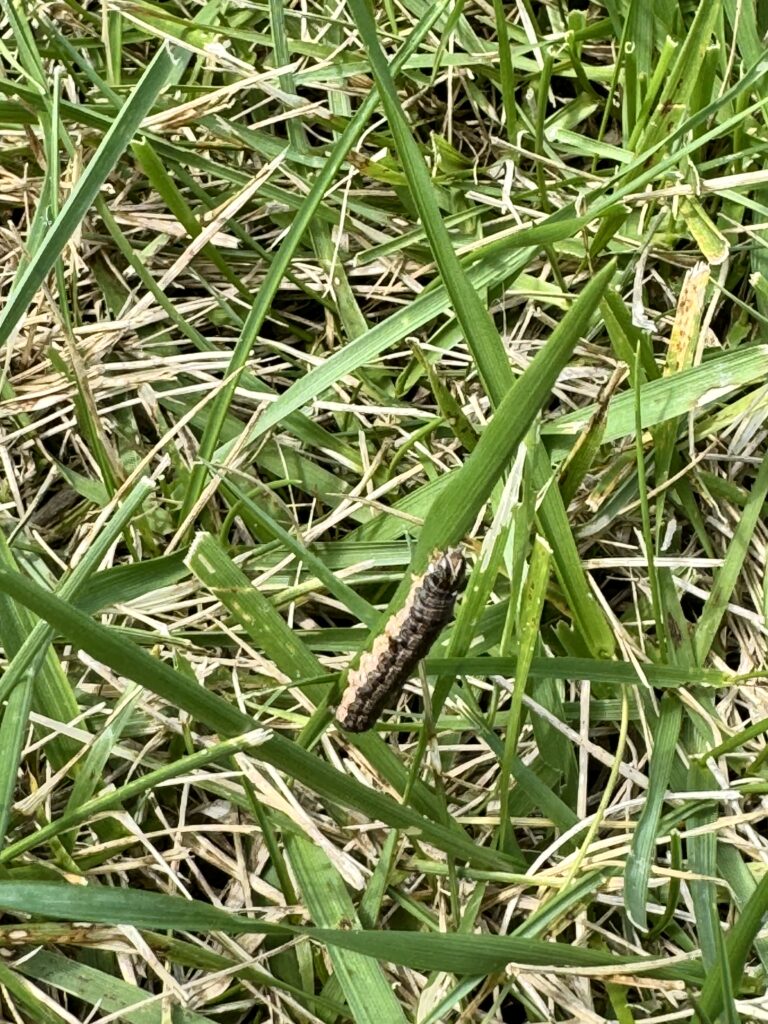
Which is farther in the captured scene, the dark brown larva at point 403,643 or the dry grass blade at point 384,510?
the dry grass blade at point 384,510

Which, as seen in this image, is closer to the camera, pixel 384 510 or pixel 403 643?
pixel 403 643

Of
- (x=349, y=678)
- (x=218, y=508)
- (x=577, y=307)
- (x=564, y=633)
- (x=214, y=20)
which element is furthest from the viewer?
(x=214, y=20)

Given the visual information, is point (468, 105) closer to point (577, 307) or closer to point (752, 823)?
point (577, 307)

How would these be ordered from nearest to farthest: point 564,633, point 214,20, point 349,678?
point 349,678, point 564,633, point 214,20

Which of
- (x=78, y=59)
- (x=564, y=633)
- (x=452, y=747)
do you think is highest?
(x=78, y=59)

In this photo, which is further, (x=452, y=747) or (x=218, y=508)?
(x=218, y=508)

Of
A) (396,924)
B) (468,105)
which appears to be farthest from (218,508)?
(468,105)

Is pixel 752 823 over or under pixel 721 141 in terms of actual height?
under

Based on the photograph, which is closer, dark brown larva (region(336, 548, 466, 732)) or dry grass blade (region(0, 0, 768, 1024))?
dark brown larva (region(336, 548, 466, 732))
